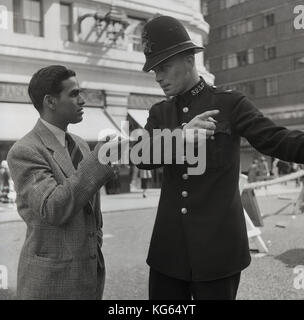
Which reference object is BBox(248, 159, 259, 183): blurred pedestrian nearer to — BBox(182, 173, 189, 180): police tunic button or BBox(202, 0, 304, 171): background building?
BBox(202, 0, 304, 171): background building

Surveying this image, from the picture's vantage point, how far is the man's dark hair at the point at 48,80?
5.75 feet

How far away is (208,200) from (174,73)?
51cm

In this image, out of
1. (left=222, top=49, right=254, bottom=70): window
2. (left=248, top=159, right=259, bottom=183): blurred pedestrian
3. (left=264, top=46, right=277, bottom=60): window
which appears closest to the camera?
(left=264, top=46, right=277, bottom=60): window

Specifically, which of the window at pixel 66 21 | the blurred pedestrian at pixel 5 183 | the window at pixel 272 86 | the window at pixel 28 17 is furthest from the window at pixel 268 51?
the blurred pedestrian at pixel 5 183

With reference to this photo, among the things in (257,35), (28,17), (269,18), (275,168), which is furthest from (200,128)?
(275,168)

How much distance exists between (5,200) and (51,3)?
15.8 feet

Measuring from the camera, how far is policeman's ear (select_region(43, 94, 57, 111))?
1.78 m

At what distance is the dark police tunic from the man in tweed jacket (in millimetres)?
263

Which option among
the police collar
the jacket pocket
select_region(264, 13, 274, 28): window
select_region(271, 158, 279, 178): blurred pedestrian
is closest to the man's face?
the police collar

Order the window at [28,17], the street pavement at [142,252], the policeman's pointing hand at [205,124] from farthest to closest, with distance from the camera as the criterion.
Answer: the window at [28,17]
the street pavement at [142,252]
the policeman's pointing hand at [205,124]

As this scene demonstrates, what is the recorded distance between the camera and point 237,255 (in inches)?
69.7

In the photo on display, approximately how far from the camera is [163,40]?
1751mm

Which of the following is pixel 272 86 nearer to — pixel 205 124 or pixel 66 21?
pixel 66 21

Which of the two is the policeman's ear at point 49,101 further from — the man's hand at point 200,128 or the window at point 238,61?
the window at point 238,61
